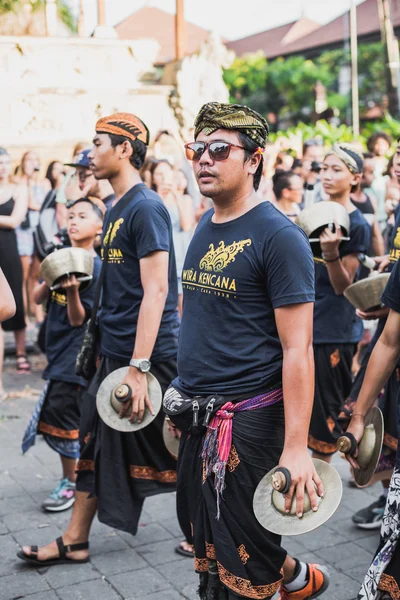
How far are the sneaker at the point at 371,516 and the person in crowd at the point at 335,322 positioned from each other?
0.40 meters

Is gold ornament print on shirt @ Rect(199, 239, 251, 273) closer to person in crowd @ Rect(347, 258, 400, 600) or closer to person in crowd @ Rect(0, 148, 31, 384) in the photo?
person in crowd @ Rect(347, 258, 400, 600)

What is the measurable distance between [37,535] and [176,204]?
483 centimetres

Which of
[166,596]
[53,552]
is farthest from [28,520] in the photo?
[166,596]

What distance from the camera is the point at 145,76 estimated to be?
51.3 feet

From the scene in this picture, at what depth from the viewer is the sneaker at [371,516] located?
4590 millimetres

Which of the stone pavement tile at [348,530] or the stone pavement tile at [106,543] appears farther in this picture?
the stone pavement tile at [348,530]

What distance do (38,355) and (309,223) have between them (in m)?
5.07

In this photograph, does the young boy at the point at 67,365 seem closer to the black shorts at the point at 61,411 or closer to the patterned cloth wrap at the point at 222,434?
the black shorts at the point at 61,411

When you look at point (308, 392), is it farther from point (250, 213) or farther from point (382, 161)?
point (382, 161)

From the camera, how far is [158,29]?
6731 cm

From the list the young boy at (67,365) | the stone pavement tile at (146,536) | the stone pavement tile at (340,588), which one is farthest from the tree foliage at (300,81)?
the stone pavement tile at (340,588)

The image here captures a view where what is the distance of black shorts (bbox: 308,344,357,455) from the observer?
16.2ft

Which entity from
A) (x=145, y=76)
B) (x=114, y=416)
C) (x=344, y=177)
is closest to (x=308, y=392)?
(x=114, y=416)

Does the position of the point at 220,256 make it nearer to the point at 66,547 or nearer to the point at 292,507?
the point at 292,507
